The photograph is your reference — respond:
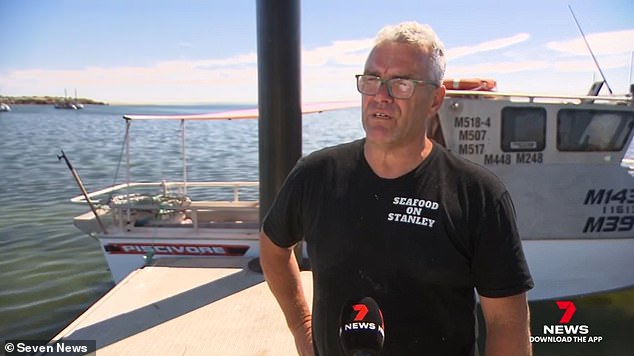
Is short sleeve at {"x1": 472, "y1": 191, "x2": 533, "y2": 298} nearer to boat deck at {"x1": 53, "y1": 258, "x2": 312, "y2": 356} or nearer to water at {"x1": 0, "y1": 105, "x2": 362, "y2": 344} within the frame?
boat deck at {"x1": 53, "y1": 258, "x2": 312, "y2": 356}

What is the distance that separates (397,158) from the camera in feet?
4.98

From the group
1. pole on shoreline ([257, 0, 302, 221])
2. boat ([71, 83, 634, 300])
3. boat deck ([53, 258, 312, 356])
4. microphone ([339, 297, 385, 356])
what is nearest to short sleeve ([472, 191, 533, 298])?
microphone ([339, 297, 385, 356])

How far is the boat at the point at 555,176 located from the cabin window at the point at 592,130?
12mm

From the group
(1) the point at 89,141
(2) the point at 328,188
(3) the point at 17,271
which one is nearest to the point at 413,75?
(2) the point at 328,188

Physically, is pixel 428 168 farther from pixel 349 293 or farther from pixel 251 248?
pixel 251 248

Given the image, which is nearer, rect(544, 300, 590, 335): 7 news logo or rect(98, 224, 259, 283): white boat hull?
rect(544, 300, 590, 335): 7 news logo

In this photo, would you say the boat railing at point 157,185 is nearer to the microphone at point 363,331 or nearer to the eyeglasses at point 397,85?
the eyeglasses at point 397,85

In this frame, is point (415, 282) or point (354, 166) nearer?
point (415, 282)

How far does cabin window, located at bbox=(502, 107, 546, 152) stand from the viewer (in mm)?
5438

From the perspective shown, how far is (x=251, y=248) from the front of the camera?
564cm

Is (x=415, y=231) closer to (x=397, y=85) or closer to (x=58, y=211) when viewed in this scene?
(x=397, y=85)

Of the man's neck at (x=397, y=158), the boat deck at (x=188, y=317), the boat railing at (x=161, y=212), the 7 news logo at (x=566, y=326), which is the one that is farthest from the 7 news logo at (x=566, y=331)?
the man's neck at (x=397, y=158)

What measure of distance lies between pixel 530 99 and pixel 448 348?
466 centimetres

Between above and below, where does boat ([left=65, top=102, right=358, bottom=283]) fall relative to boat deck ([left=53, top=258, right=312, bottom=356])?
above
